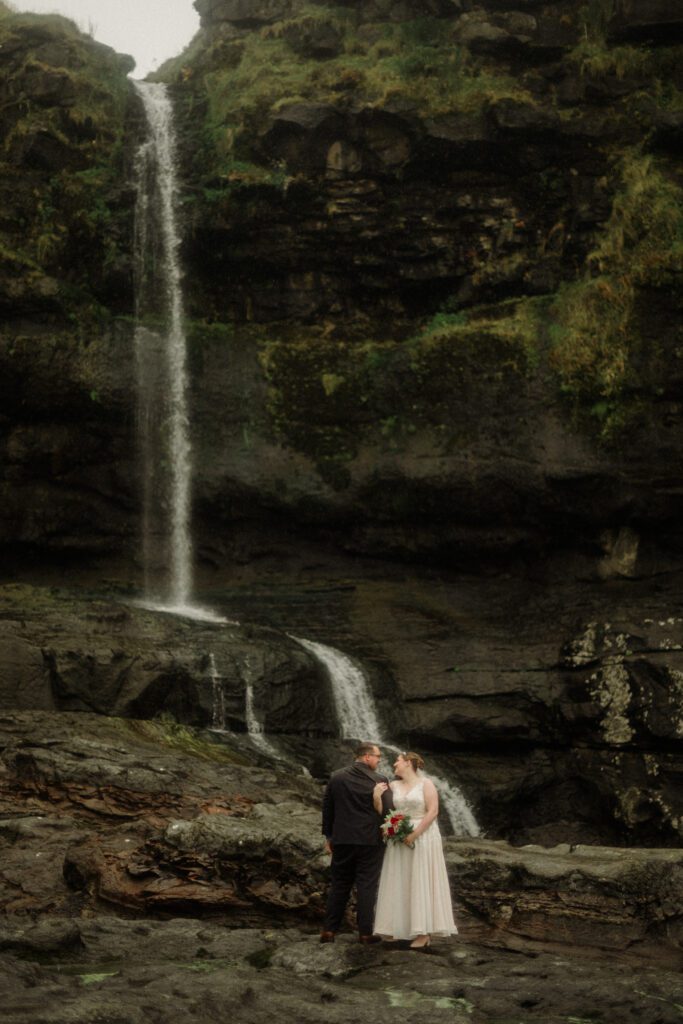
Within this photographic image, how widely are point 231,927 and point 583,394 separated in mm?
18594

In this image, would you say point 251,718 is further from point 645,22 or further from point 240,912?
point 645,22

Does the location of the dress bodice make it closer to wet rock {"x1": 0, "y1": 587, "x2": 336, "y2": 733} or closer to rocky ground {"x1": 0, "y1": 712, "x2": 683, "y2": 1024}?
rocky ground {"x1": 0, "y1": 712, "x2": 683, "y2": 1024}

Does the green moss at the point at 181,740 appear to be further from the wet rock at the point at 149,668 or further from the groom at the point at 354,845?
the groom at the point at 354,845

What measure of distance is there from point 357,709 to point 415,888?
12.1 metres

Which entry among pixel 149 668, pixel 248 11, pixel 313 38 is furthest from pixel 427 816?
pixel 248 11

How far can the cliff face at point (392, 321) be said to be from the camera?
2716 centimetres

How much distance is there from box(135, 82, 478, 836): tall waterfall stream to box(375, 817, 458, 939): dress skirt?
1585 centimetres

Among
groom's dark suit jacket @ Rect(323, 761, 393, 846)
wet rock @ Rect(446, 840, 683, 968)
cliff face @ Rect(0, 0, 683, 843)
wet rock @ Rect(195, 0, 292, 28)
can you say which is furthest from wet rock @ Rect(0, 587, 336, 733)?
wet rock @ Rect(195, 0, 292, 28)

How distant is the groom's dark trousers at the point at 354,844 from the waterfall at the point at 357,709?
32.9 feet

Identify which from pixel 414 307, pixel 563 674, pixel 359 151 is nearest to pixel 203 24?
pixel 359 151

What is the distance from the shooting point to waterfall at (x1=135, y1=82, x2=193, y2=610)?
28312 mm

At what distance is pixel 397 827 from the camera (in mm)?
10234

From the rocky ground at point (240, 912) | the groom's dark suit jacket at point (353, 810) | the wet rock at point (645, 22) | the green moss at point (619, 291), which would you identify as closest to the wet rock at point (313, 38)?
the wet rock at point (645, 22)

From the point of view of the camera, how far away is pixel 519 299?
1152 inches
